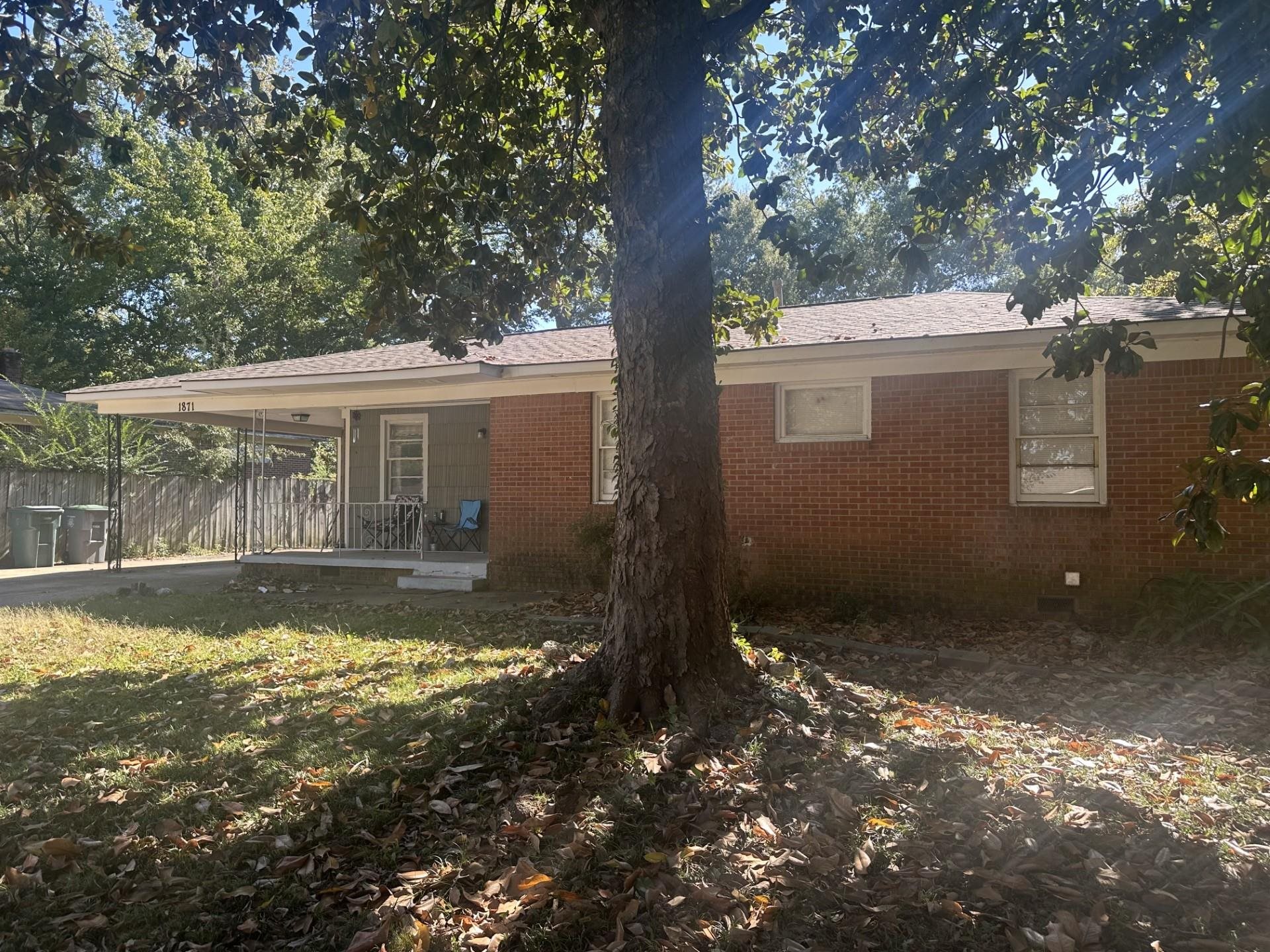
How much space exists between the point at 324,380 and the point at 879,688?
872 cm

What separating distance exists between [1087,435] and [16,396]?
70.1 ft

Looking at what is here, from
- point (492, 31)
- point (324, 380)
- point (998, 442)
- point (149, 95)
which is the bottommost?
point (998, 442)

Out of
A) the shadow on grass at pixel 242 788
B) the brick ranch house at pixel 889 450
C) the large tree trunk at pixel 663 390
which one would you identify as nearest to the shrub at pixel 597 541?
the brick ranch house at pixel 889 450

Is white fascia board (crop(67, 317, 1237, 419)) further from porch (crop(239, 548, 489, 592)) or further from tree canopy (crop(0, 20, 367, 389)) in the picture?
tree canopy (crop(0, 20, 367, 389))

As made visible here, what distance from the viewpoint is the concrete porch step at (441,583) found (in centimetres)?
1168

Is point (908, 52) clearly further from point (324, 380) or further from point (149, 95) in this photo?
point (324, 380)

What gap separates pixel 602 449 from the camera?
447 inches

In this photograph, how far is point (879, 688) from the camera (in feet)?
20.4

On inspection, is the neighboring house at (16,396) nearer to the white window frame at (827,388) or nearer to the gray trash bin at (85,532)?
the gray trash bin at (85,532)

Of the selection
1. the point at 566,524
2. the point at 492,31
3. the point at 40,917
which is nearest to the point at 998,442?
the point at 566,524

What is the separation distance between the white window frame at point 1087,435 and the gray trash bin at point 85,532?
587 inches

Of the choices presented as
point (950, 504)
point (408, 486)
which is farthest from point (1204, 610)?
point (408, 486)

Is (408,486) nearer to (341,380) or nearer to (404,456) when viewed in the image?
(404,456)

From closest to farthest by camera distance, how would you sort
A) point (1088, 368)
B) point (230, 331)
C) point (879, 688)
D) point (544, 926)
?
1. point (544, 926)
2. point (1088, 368)
3. point (879, 688)
4. point (230, 331)
